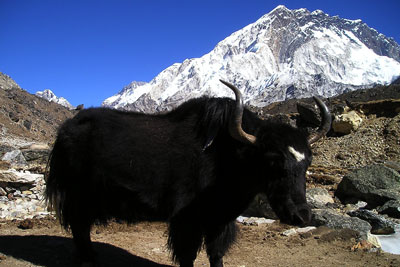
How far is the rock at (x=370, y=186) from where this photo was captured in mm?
9609

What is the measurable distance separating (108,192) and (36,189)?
5.54m

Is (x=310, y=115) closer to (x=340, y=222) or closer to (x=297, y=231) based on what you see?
(x=340, y=222)

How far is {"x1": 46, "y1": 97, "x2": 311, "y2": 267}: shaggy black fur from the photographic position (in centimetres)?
375

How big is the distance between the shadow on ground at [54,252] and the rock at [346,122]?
867 inches

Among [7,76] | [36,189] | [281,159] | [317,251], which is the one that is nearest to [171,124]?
[281,159]

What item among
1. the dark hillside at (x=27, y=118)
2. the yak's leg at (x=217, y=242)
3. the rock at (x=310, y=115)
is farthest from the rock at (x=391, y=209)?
the dark hillside at (x=27, y=118)

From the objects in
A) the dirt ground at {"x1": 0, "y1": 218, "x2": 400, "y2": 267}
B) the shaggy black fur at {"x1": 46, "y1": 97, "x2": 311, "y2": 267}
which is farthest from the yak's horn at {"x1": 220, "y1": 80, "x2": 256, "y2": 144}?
the dirt ground at {"x1": 0, "y1": 218, "x2": 400, "y2": 267}

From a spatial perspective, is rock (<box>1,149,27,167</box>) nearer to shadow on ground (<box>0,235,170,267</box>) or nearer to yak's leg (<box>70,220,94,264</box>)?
shadow on ground (<box>0,235,170,267</box>)

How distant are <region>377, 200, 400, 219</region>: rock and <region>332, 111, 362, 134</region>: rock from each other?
1611cm

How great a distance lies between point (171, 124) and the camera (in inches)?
171

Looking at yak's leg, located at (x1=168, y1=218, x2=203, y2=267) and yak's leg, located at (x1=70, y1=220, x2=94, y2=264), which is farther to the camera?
yak's leg, located at (x1=70, y1=220, x2=94, y2=264)

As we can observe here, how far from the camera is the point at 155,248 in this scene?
5.71 meters

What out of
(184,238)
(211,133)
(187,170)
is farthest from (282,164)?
(184,238)

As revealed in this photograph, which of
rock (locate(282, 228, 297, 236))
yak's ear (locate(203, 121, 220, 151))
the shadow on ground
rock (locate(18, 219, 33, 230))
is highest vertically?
yak's ear (locate(203, 121, 220, 151))
